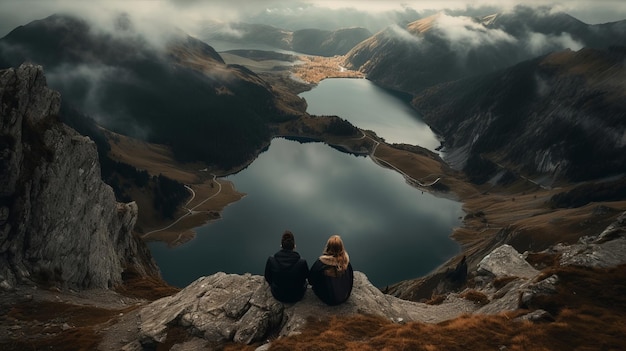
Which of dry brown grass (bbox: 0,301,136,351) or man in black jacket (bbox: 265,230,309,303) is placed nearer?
man in black jacket (bbox: 265,230,309,303)

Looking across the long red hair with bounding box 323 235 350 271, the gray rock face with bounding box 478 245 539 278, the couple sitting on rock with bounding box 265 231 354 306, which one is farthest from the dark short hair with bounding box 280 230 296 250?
the gray rock face with bounding box 478 245 539 278

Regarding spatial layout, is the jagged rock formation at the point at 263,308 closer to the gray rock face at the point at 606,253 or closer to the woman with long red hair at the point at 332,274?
the gray rock face at the point at 606,253

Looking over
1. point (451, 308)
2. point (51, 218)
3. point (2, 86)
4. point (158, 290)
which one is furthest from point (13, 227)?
point (451, 308)

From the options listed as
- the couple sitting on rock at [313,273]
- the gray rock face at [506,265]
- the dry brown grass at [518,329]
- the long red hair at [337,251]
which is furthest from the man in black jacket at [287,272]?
the gray rock face at [506,265]

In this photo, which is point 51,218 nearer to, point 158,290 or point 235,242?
point 158,290

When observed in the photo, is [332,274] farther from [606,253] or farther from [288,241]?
[606,253]

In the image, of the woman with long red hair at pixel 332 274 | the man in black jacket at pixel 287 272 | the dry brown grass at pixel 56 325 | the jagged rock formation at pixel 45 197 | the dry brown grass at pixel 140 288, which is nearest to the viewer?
the woman with long red hair at pixel 332 274

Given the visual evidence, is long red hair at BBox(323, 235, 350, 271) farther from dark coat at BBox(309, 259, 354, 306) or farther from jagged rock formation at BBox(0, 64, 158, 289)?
jagged rock formation at BBox(0, 64, 158, 289)
